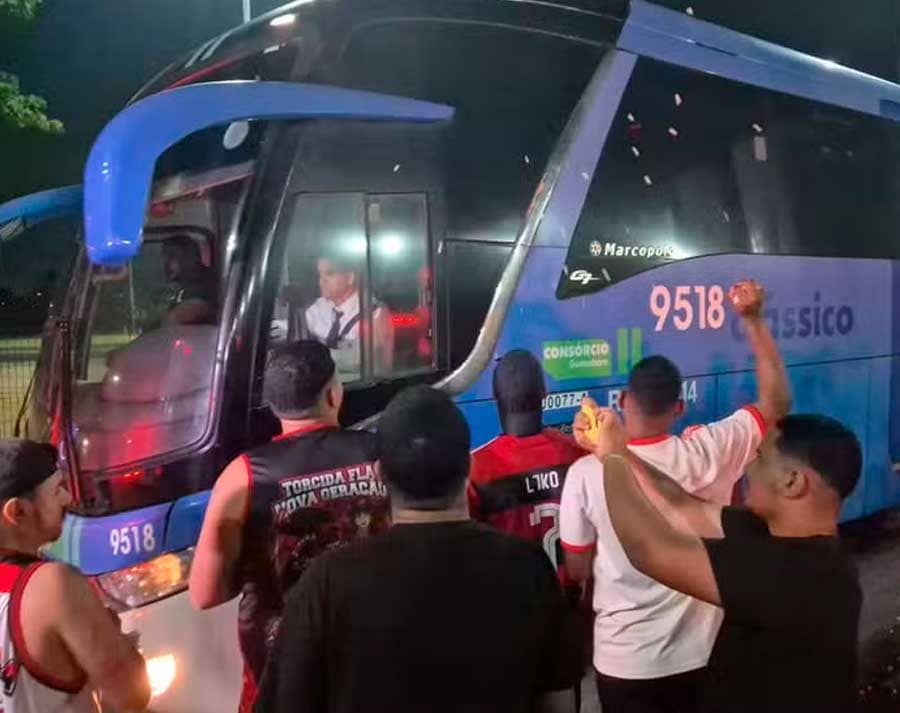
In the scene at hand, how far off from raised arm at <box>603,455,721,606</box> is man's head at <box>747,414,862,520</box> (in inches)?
8.2

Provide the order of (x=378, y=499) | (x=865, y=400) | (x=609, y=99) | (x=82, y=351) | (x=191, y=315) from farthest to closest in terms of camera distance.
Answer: (x=865, y=400) < (x=609, y=99) < (x=82, y=351) < (x=191, y=315) < (x=378, y=499)

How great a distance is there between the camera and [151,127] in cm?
321

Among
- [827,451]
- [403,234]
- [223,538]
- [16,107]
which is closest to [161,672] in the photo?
[223,538]

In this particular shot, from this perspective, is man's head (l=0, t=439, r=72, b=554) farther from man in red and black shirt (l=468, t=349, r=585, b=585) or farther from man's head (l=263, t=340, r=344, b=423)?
man in red and black shirt (l=468, t=349, r=585, b=585)

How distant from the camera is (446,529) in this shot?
2.01 metres

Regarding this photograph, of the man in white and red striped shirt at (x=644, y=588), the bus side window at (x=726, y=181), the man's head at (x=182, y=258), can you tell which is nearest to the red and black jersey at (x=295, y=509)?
the man in white and red striped shirt at (x=644, y=588)

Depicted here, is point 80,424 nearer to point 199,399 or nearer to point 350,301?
point 199,399

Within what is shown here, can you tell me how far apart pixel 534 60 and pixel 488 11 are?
0.34 metres

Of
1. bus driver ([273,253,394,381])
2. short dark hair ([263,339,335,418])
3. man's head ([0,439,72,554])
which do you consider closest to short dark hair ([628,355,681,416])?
short dark hair ([263,339,335,418])

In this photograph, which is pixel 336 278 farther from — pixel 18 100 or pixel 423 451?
pixel 18 100

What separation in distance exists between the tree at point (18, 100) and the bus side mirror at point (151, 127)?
12.6m

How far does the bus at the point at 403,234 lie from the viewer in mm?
3820

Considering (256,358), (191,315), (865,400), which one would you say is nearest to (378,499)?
(256,358)

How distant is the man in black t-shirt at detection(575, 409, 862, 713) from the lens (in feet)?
7.09
